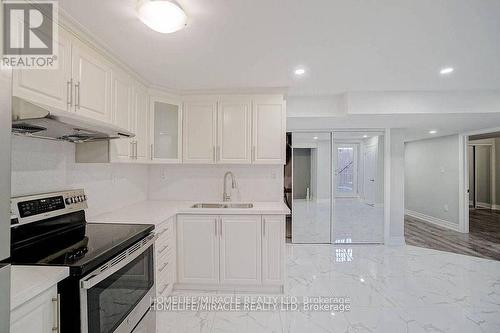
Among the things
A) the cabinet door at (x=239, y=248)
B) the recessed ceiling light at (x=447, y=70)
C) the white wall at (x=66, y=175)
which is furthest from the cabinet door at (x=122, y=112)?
the recessed ceiling light at (x=447, y=70)

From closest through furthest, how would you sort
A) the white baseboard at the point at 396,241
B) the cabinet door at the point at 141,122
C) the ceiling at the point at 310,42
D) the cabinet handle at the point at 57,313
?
the cabinet handle at the point at 57,313
the ceiling at the point at 310,42
the cabinet door at the point at 141,122
the white baseboard at the point at 396,241

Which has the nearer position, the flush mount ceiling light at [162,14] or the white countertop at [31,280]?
the white countertop at [31,280]

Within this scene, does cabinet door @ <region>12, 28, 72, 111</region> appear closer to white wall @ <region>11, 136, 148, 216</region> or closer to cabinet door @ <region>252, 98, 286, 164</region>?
white wall @ <region>11, 136, 148, 216</region>

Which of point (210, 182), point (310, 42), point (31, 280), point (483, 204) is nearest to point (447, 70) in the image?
point (310, 42)

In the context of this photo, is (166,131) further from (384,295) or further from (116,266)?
A: (384,295)

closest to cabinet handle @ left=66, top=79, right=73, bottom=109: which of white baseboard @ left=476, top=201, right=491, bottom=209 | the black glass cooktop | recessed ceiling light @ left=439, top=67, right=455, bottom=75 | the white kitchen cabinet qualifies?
the black glass cooktop

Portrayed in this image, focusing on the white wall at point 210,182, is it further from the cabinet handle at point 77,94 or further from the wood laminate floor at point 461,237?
the wood laminate floor at point 461,237

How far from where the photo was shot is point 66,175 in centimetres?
195

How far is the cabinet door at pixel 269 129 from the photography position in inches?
118

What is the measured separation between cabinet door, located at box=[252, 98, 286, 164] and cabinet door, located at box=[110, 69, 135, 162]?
1.41 m

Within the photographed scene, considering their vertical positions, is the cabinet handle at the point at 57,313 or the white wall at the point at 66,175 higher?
the white wall at the point at 66,175

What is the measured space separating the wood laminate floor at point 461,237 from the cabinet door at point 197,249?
356 centimetres

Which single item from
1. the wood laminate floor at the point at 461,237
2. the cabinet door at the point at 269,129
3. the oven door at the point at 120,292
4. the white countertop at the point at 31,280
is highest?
the cabinet door at the point at 269,129

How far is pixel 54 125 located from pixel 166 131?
1673 millimetres
